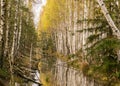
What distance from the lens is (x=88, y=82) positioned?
1661 centimetres

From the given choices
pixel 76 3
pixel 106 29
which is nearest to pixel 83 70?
pixel 106 29

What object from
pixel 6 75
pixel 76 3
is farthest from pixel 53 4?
pixel 6 75

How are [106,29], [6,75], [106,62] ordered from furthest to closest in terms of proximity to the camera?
1. [6,75]
2. [106,29]
3. [106,62]

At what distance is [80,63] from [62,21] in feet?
52.4

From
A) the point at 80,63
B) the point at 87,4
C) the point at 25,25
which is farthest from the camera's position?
the point at 25,25

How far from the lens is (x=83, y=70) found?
1756cm

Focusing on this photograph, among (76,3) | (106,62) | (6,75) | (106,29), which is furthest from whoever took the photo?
(76,3)

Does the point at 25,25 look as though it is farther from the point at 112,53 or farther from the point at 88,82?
the point at 112,53

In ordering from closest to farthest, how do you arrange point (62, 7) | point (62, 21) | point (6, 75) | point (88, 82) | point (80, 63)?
point (6, 75) < point (88, 82) < point (80, 63) < point (62, 7) < point (62, 21)

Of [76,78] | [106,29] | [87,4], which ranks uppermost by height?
[87,4]

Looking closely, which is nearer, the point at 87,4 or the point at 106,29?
the point at 106,29

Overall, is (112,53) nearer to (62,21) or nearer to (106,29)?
(106,29)

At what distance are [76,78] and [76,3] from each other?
8360mm

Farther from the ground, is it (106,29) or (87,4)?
(87,4)
